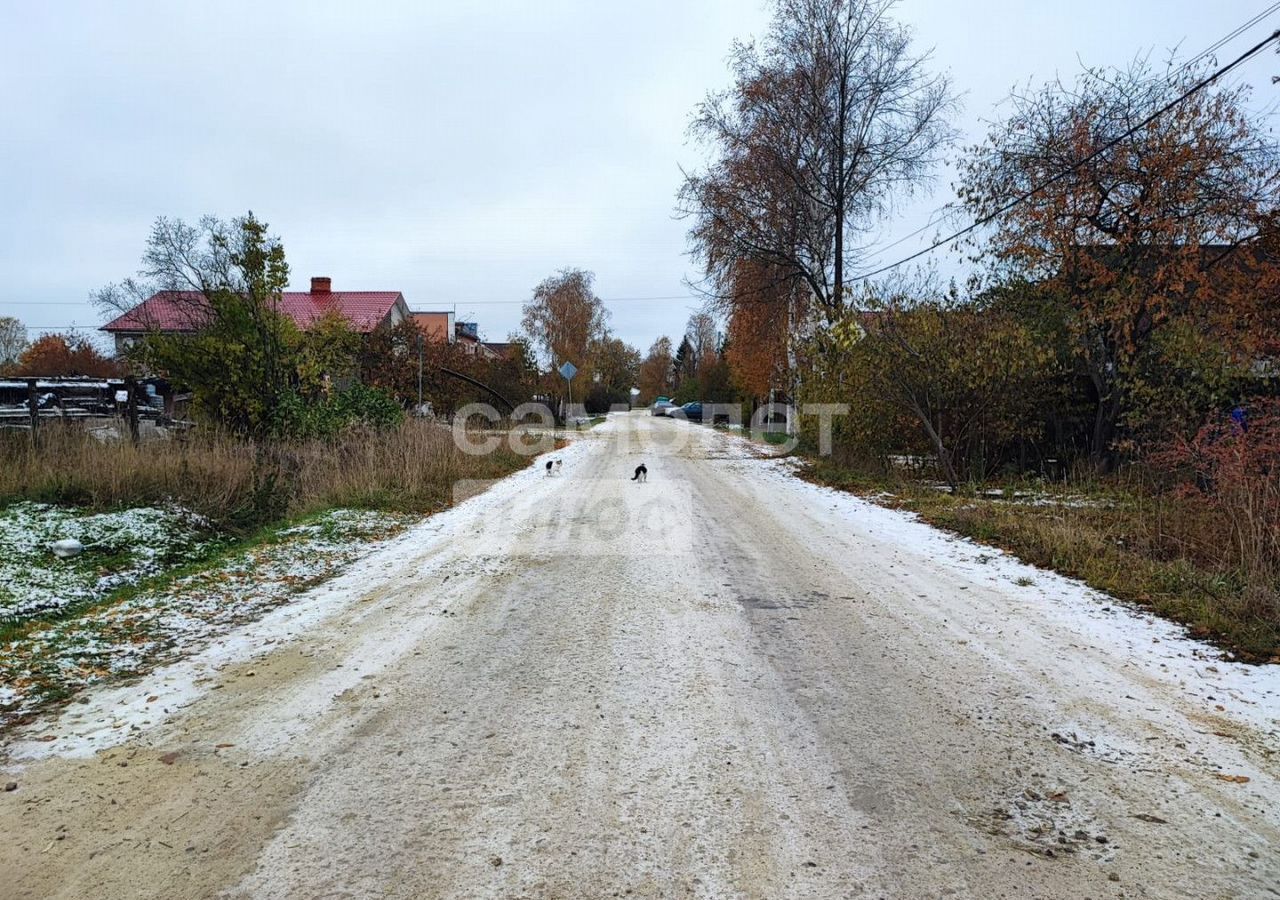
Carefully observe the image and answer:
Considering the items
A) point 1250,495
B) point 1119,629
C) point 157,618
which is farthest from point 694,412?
point 157,618

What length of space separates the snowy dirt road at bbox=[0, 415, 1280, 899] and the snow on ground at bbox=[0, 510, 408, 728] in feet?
1.16

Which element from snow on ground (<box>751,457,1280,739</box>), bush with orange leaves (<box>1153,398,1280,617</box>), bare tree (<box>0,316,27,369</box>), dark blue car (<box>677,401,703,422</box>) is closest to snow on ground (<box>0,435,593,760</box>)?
snow on ground (<box>751,457,1280,739</box>)

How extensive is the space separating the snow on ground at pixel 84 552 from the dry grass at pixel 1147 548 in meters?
8.42

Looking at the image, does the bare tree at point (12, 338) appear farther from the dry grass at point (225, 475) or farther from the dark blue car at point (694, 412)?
the dry grass at point (225, 475)

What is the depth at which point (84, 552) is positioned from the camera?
22.3 feet

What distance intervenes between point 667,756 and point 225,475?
8.30m

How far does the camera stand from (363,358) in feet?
68.7

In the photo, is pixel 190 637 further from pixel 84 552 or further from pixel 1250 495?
pixel 1250 495

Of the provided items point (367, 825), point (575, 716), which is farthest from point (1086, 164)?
point (367, 825)

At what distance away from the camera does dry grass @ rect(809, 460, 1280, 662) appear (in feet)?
16.6

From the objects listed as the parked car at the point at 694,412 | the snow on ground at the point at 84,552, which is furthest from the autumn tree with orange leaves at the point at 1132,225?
the parked car at the point at 694,412

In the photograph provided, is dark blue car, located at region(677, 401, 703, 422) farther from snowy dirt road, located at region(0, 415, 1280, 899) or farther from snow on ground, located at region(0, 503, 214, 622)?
snowy dirt road, located at region(0, 415, 1280, 899)

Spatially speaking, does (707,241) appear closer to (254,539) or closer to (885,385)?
(885,385)

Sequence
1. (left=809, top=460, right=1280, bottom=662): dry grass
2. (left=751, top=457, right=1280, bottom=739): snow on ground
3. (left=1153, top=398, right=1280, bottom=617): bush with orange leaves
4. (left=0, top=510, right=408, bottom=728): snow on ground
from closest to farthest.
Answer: (left=751, top=457, right=1280, bottom=739): snow on ground → (left=0, top=510, right=408, bottom=728): snow on ground → (left=809, top=460, right=1280, bottom=662): dry grass → (left=1153, top=398, right=1280, bottom=617): bush with orange leaves
